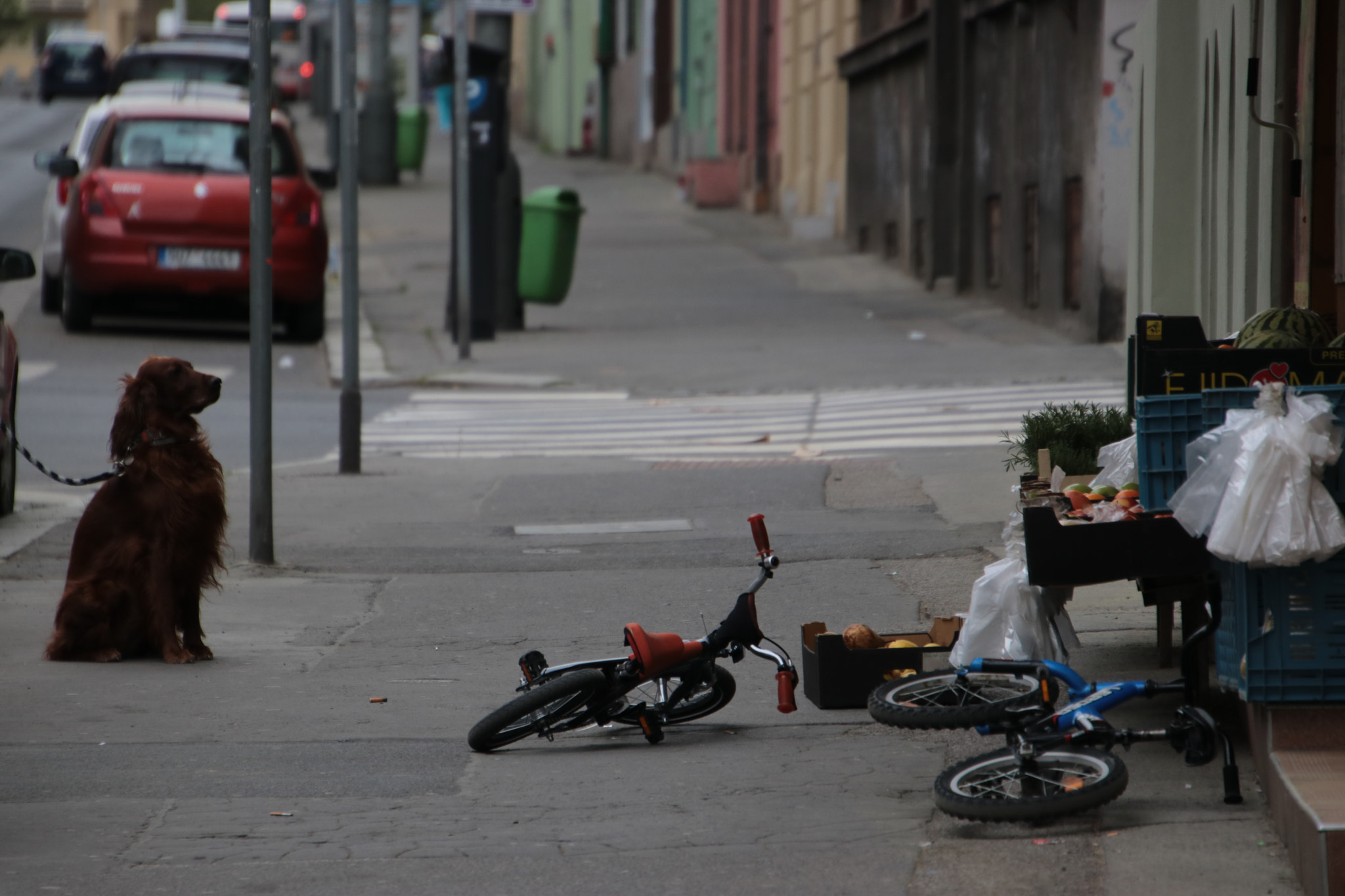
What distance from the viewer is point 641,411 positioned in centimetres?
1567

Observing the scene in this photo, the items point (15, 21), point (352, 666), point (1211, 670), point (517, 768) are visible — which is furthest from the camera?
point (15, 21)

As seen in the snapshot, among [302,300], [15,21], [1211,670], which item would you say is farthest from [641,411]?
[15,21]

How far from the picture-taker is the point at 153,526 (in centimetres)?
709

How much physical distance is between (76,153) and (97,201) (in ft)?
18.8

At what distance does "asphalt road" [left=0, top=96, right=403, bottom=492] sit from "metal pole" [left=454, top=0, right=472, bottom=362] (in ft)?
→ 4.44

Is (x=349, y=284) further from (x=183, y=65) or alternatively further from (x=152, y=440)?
(x=183, y=65)

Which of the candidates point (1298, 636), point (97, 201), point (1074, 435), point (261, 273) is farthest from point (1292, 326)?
point (97, 201)

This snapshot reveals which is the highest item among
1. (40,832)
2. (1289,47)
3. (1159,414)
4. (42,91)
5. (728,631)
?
(42,91)

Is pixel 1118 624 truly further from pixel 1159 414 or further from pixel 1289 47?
pixel 1289 47

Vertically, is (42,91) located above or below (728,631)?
above

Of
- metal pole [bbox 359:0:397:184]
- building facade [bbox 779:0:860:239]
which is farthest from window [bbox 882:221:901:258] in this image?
metal pole [bbox 359:0:397:184]

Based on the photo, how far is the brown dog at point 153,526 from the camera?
7090 mm

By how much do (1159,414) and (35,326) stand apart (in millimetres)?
16394

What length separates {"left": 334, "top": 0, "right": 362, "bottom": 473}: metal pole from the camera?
479 inches
